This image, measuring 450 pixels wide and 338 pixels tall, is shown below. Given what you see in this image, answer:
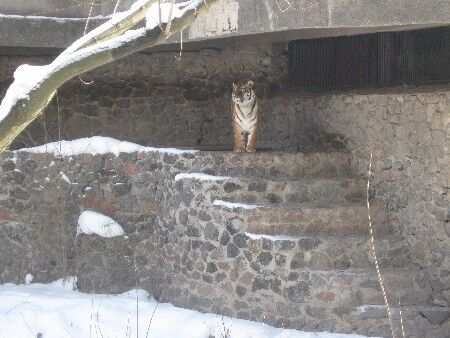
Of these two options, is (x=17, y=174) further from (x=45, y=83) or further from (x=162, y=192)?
(x=45, y=83)

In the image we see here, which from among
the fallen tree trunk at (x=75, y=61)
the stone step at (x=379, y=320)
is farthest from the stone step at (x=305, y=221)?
the fallen tree trunk at (x=75, y=61)

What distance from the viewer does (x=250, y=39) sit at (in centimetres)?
1237

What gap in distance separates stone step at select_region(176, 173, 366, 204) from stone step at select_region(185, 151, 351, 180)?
188 millimetres

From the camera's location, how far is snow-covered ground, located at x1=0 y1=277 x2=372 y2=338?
9578 millimetres

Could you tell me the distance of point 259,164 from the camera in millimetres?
10688

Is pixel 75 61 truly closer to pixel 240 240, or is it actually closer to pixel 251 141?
pixel 240 240

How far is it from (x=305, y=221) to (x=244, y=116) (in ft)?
5.60

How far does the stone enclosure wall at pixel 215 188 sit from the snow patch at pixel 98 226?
0.11 m

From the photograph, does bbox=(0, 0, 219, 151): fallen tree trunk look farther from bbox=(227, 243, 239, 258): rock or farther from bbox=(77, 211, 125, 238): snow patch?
bbox=(77, 211, 125, 238): snow patch

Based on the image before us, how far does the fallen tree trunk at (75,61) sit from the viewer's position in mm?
4184

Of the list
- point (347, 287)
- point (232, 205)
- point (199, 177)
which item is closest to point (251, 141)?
point (199, 177)

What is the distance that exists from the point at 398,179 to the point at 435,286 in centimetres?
124

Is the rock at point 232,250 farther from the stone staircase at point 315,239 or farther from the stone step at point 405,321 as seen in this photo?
the stone step at point 405,321

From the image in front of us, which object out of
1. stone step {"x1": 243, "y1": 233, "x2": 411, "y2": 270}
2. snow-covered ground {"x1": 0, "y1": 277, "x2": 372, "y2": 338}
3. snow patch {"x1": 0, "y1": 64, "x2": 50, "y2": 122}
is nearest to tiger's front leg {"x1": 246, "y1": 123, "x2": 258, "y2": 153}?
stone step {"x1": 243, "y1": 233, "x2": 411, "y2": 270}
